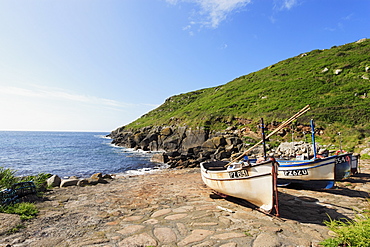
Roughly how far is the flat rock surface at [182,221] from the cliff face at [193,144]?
15.8 metres

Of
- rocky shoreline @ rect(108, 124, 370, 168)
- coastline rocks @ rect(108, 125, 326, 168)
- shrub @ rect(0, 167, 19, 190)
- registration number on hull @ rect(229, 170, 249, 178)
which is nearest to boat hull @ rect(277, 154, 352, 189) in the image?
rocky shoreline @ rect(108, 124, 370, 168)

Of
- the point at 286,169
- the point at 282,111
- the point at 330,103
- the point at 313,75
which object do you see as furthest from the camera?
the point at 313,75

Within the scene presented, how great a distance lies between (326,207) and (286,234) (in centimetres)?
298

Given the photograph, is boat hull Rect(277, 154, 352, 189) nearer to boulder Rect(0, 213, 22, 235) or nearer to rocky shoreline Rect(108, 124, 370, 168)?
rocky shoreline Rect(108, 124, 370, 168)

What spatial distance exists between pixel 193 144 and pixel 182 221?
30497 mm

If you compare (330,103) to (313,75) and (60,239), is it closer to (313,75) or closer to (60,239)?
(313,75)

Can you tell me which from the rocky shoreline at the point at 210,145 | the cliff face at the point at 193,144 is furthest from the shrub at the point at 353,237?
the cliff face at the point at 193,144

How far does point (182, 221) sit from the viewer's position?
5230 millimetres

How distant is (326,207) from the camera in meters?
6.23

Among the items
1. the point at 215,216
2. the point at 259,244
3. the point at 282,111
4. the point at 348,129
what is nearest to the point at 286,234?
the point at 259,244

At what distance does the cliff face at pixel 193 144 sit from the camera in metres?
25.4

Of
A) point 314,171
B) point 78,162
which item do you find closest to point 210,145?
point 314,171

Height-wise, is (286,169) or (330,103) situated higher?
(330,103)

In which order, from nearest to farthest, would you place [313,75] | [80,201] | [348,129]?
[80,201], [348,129], [313,75]
